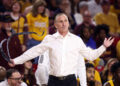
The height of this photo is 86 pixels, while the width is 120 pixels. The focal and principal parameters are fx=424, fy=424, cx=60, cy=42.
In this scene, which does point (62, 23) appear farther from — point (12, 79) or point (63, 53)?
point (12, 79)

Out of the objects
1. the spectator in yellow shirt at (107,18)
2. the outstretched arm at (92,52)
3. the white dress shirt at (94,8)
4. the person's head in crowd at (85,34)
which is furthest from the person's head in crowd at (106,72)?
the white dress shirt at (94,8)

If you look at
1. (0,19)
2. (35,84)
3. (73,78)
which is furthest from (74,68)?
(0,19)

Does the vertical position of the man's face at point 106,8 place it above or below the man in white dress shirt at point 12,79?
above

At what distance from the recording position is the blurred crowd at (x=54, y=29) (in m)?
7.79

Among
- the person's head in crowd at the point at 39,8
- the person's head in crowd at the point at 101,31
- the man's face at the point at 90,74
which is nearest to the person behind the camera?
the man's face at the point at 90,74

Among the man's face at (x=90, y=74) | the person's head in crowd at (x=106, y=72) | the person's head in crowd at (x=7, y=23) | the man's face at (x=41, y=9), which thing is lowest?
the person's head in crowd at (x=106, y=72)

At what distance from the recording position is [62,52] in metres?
5.64

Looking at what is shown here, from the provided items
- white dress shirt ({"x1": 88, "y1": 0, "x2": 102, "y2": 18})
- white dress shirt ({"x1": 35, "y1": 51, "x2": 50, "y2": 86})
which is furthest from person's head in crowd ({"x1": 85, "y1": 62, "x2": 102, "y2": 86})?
white dress shirt ({"x1": 88, "y1": 0, "x2": 102, "y2": 18})

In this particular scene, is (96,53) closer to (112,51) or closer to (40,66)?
(40,66)

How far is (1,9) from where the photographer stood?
994 cm

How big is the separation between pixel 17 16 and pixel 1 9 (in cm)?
70

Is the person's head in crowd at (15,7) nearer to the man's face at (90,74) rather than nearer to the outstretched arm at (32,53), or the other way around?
the man's face at (90,74)

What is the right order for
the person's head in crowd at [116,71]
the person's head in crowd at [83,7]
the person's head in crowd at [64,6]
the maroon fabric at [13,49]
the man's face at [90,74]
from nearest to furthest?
the person's head in crowd at [116,71]
the man's face at [90,74]
the maroon fabric at [13,49]
the person's head in crowd at [64,6]
the person's head in crowd at [83,7]

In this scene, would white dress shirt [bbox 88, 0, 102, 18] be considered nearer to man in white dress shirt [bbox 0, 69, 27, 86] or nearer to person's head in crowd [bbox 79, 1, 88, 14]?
person's head in crowd [bbox 79, 1, 88, 14]
